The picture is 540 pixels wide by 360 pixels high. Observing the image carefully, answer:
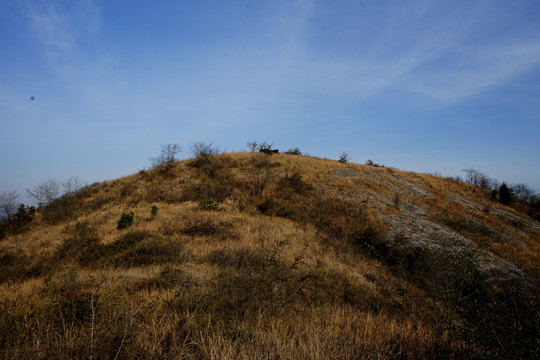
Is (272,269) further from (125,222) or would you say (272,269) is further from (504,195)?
(504,195)

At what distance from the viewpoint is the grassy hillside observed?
113 inches

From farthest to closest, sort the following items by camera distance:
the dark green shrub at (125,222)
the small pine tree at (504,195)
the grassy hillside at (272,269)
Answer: the small pine tree at (504,195)
the dark green shrub at (125,222)
the grassy hillside at (272,269)

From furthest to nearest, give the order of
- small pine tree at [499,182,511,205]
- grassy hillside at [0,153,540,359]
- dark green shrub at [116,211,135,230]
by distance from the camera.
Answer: small pine tree at [499,182,511,205] < dark green shrub at [116,211,135,230] < grassy hillside at [0,153,540,359]

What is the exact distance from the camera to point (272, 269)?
5.95 metres

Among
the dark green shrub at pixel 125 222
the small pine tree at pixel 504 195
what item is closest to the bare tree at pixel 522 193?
the small pine tree at pixel 504 195

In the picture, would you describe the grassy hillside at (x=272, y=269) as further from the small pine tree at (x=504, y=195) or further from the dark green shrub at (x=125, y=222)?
the small pine tree at (x=504, y=195)

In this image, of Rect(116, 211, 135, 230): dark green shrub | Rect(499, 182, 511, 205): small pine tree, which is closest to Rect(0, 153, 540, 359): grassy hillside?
Rect(116, 211, 135, 230): dark green shrub

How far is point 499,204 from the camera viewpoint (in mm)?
25453

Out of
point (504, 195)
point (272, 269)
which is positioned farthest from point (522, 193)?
point (272, 269)

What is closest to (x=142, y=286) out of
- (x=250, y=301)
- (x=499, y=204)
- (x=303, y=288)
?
(x=250, y=301)

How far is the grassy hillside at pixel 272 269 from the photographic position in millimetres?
2883

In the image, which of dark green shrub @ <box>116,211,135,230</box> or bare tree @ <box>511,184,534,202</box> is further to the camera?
bare tree @ <box>511,184,534,202</box>

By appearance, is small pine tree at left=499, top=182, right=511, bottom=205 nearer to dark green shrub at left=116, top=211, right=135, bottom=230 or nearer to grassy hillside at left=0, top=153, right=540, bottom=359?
grassy hillside at left=0, top=153, right=540, bottom=359

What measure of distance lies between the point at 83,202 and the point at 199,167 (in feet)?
33.5
